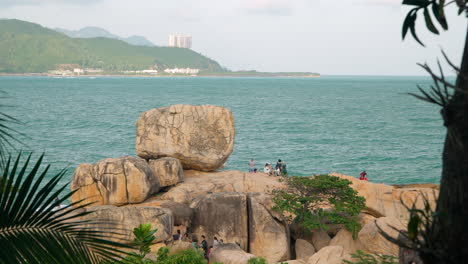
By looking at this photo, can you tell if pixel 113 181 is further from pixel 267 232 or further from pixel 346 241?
pixel 346 241

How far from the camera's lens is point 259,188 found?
24094 mm

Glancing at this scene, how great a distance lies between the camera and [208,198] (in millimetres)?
19969

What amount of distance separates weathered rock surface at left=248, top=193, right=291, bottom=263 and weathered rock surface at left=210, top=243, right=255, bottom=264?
7.96 feet

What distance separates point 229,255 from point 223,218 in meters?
3.50

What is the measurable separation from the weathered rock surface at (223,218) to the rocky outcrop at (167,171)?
14.1 ft

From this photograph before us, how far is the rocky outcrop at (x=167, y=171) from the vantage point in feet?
78.3

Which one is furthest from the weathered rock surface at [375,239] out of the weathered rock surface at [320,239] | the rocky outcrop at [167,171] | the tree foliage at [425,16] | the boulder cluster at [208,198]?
the tree foliage at [425,16]

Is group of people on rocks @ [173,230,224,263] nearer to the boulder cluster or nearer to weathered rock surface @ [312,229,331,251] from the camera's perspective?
the boulder cluster

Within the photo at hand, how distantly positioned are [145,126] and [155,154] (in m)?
1.71

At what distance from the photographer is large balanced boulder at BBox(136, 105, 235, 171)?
27.0 metres

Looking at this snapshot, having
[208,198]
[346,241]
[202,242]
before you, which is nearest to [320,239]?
[346,241]

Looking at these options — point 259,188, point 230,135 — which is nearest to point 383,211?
point 259,188

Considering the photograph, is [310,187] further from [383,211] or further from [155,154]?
[155,154]

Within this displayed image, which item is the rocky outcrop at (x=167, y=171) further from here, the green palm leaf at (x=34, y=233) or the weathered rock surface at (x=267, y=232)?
the green palm leaf at (x=34, y=233)
